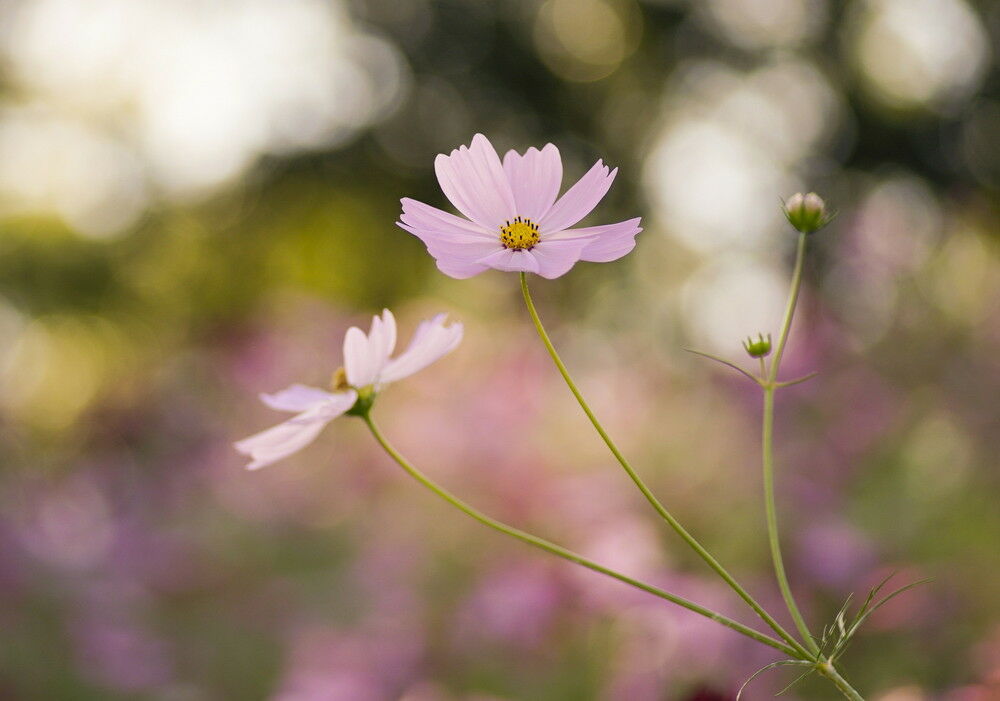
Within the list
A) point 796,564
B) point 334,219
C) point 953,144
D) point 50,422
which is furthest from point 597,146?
point 796,564

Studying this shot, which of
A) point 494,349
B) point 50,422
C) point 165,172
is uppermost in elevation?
point 494,349

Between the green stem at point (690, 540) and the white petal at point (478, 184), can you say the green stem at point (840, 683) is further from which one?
the white petal at point (478, 184)

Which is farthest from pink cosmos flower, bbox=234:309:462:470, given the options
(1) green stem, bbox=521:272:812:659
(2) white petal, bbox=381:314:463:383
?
(1) green stem, bbox=521:272:812:659

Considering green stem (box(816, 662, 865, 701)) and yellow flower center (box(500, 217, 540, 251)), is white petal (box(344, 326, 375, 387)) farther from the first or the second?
green stem (box(816, 662, 865, 701))

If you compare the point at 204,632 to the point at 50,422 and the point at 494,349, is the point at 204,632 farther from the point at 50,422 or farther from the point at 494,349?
the point at 50,422

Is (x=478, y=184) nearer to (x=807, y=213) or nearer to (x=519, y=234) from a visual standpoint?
(x=519, y=234)

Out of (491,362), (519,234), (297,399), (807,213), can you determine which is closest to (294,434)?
(297,399)

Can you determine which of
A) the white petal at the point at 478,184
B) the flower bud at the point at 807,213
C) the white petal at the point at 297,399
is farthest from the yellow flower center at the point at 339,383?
the flower bud at the point at 807,213
